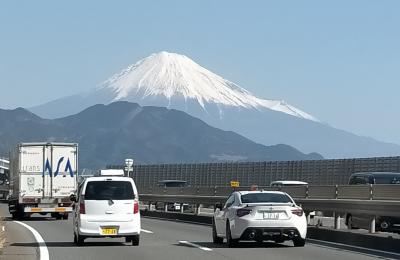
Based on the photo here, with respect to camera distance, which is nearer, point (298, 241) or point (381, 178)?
point (298, 241)

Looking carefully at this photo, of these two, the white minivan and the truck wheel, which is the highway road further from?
the white minivan

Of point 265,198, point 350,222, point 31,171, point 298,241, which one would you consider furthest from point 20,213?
point 298,241

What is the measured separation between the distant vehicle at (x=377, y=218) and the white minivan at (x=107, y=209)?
270 inches

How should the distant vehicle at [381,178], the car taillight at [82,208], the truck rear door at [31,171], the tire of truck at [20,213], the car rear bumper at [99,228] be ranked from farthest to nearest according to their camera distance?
the tire of truck at [20,213]
the truck rear door at [31,171]
the distant vehicle at [381,178]
the car taillight at [82,208]
the car rear bumper at [99,228]

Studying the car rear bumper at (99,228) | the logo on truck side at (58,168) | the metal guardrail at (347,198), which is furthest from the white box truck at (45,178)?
the car rear bumper at (99,228)

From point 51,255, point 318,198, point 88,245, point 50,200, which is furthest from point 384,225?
point 50,200

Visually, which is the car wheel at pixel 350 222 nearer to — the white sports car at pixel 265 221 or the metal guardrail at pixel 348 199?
the metal guardrail at pixel 348 199

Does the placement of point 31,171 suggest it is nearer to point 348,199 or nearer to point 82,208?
point 348,199

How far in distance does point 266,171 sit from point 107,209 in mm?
38111

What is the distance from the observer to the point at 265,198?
23.8 meters

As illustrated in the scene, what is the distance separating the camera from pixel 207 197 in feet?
138

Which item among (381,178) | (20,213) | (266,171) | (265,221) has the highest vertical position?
(381,178)

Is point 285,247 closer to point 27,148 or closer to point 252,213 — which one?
point 252,213

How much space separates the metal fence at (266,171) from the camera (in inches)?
A: 1955
